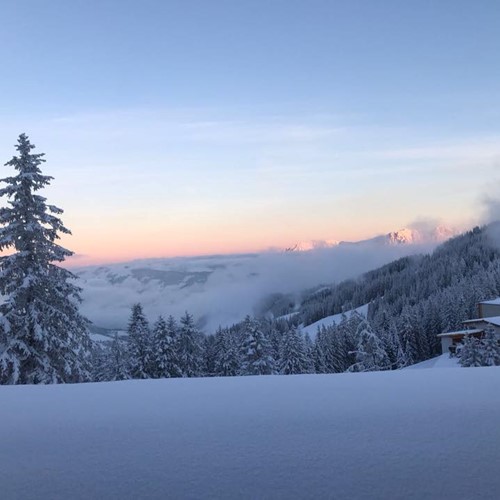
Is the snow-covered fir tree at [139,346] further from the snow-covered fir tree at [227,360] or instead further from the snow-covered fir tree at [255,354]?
the snow-covered fir tree at [227,360]

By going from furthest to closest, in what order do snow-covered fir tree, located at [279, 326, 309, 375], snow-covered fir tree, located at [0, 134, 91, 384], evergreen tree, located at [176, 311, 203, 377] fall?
snow-covered fir tree, located at [279, 326, 309, 375], evergreen tree, located at [176, 311, 203, 377], snow-covered fir tree, located at [0, 134, 91, 384]

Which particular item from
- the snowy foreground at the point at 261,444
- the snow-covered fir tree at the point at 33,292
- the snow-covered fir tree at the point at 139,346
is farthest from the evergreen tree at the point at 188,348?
the snowy foreground at the point at 261,444

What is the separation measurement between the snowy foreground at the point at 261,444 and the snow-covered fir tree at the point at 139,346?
34.9 m

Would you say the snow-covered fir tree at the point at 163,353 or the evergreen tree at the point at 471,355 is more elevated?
the snow-covered fir tree at the point at 163,353

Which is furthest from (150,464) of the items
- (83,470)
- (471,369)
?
(471,369)

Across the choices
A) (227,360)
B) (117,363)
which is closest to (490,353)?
(227,360)

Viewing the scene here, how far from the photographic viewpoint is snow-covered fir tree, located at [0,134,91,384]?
1936 cm

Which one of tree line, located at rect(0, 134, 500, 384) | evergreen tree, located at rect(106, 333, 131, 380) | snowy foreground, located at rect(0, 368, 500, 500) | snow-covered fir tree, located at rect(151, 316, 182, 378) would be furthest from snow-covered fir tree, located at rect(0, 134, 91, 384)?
evergreen tree, located at rect(106, 333, 131, 380)

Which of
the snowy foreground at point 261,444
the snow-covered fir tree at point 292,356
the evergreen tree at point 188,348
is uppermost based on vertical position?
the snowy foreground at point 261,444

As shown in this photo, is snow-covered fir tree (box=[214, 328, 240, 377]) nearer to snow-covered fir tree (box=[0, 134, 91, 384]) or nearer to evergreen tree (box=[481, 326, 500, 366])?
evergreen tree (box=[481, 326, 500, 366])

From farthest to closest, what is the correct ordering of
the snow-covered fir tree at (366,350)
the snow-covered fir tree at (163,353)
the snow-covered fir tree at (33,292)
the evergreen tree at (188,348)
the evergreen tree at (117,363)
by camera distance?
the snow-covered fir tree at (366,350) → the evergreen tree at (117,363) → the evergreen tree at (188,348) → the snow-covered fir tree at (163,353) → the snow-covered fir tree at (33,292)

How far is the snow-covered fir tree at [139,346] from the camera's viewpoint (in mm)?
41562

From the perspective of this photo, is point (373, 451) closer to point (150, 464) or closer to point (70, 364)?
point (150, 464)

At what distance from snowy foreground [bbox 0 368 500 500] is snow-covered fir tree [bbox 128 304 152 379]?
3489 cm
